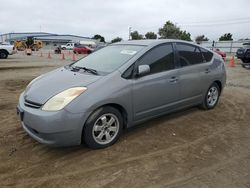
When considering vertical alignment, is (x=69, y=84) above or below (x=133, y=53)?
below

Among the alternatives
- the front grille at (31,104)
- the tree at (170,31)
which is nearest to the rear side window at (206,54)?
the front grille at (31,104)

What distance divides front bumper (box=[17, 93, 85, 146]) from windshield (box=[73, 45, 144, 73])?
1055 millimetres

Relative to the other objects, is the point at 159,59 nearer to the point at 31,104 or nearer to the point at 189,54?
the point at 189,54

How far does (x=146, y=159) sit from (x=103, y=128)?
0.78 metres

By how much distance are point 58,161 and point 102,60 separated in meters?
1.95

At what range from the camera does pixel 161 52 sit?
4.82 metres

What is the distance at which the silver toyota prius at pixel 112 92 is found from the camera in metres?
3.61

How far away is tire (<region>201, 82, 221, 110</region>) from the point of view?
5.92m

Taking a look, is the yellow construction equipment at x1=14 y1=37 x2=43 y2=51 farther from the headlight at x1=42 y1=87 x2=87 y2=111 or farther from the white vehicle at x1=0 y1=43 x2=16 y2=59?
the headlight at x1=42 y1=87 x2=87 y2=111

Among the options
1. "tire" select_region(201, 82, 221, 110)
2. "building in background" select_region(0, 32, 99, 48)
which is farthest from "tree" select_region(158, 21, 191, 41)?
"tire" select_region(201, 82, 221, 110)

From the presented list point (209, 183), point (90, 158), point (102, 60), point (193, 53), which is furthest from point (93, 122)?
point (193, 53)

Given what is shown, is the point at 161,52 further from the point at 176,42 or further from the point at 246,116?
the point at 246,116

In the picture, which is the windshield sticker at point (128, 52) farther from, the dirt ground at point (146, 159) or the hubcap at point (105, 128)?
the dirt ground at point (146, 159)

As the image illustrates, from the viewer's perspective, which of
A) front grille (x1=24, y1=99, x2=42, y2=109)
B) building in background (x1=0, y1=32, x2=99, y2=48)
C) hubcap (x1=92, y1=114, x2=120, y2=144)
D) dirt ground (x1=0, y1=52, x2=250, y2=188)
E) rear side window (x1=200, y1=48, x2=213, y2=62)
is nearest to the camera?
dirt ground (x1=0, y1=52, x2=250, y2=188)
